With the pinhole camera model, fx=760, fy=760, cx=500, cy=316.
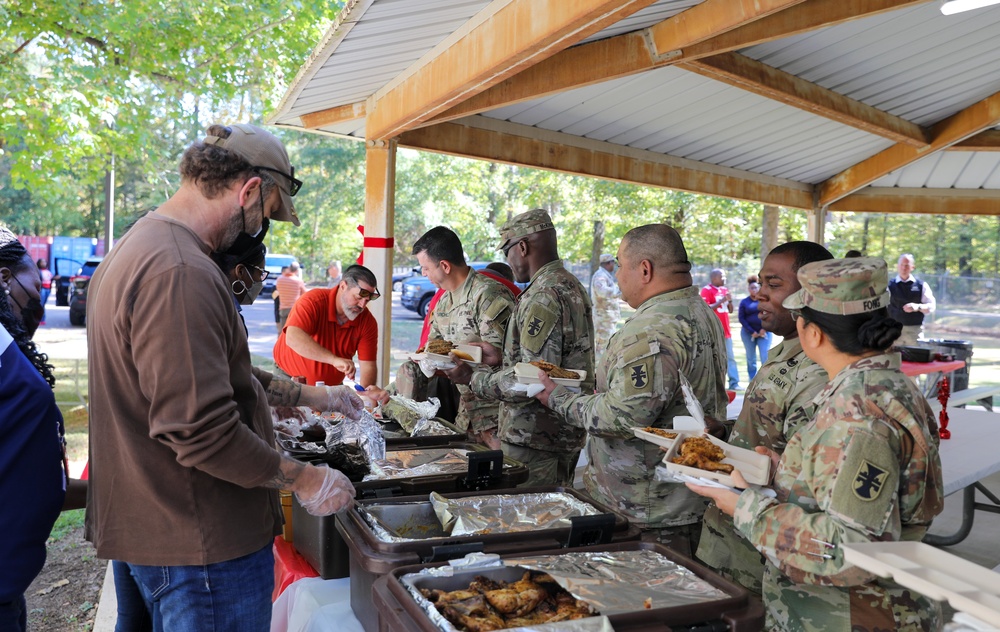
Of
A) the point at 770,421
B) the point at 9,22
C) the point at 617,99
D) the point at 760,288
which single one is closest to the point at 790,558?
the point at 770,421

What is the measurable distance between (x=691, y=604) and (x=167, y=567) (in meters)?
1.13

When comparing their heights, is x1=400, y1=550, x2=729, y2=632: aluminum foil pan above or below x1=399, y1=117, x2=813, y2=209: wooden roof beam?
below

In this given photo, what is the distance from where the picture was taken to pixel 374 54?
14.9 feet

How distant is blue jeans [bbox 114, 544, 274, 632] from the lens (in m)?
1.70

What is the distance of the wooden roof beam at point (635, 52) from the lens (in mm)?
3428

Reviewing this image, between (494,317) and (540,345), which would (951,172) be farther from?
(540,345)

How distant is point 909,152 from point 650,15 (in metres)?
5.03

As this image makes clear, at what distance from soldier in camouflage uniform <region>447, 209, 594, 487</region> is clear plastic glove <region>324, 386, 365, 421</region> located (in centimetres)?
76

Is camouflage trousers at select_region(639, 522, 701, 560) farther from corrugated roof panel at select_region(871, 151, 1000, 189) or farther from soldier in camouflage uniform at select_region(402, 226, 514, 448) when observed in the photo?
corrugated roof panel at select_region(871, 151, 1000, 189)

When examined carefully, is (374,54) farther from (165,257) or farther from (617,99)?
(165,257)

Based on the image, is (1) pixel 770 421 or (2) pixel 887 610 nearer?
(2) pixel 887 610

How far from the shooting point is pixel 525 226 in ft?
12.3

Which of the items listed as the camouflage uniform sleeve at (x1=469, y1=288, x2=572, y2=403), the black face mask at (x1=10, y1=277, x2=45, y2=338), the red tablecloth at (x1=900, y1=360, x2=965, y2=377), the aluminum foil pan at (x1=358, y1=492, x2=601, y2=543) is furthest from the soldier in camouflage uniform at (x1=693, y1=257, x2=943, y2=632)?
the red tablecloth at (x1=900, y1=360, x2=965, y2=377)

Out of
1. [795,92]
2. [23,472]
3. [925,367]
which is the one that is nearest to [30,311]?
[23,472]
